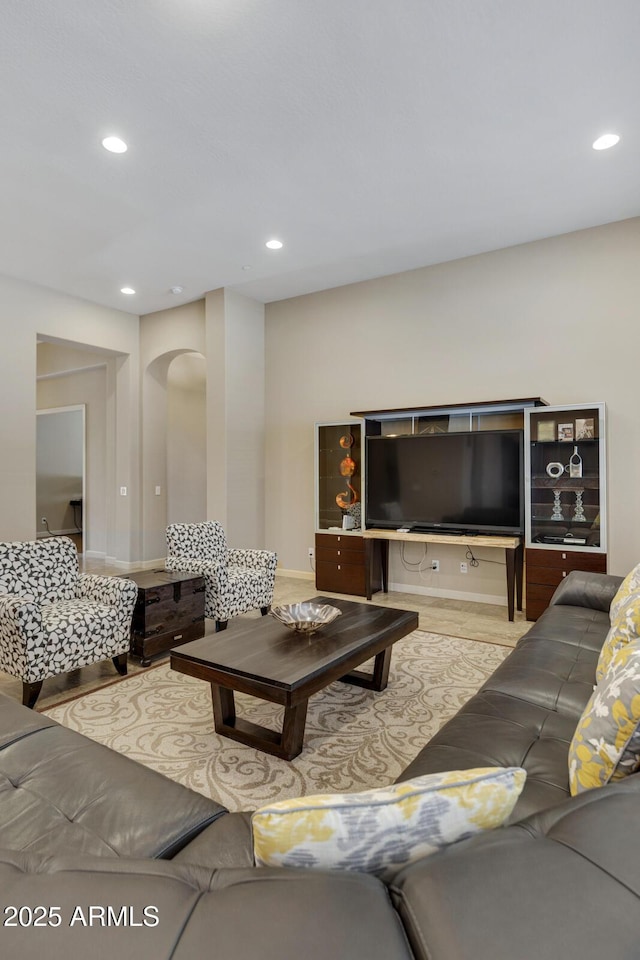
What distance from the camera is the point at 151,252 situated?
4953mm

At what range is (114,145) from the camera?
329 cm

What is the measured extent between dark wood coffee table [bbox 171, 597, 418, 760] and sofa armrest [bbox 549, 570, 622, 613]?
0.97m

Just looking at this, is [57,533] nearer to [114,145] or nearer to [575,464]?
[114,145]

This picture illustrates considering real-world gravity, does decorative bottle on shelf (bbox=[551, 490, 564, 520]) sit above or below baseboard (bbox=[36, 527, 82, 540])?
above

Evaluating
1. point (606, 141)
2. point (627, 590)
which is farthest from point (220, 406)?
point (627, 590)

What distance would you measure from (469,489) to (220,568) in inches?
93.5

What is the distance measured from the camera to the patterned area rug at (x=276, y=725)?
7.14 feet

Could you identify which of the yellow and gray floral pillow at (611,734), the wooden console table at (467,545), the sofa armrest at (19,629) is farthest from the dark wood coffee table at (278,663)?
the wooden console table at (467,545)

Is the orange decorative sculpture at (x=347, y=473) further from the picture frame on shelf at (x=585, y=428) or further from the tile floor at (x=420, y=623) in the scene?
the picture frame on shelf at (x=585, y=428)

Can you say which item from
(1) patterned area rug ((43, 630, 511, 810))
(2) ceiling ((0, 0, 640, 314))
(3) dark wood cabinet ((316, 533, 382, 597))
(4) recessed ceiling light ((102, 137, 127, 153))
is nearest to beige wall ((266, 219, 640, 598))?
(2) ceiling ((0, 0, 640, 314))

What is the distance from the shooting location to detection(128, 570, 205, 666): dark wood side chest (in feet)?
11.3

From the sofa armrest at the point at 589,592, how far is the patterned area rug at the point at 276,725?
0.69 m

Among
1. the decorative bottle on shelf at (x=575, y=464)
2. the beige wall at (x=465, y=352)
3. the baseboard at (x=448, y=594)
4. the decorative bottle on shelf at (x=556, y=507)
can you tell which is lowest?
the baseboard at (x=448, y=594)

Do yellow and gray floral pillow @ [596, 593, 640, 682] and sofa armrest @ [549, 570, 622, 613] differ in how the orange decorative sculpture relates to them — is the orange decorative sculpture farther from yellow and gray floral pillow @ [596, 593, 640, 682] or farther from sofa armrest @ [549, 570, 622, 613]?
yellow and gray floral pillow @ [596, 593, 640, 682]
